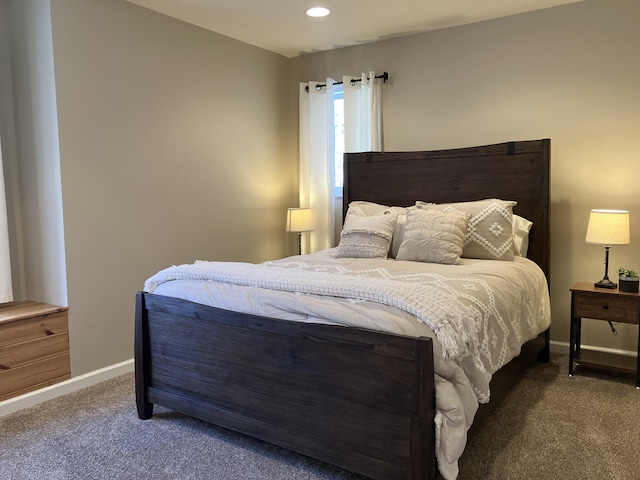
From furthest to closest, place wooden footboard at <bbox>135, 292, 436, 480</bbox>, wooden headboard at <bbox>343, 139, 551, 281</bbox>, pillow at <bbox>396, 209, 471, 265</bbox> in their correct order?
wooden headboard at <bbox>343, 139, 551, 281</bbox>, pillow at <bbox>396, 209, 471, 265</bbox>, wooden footboard at <bbox>135, 292, 436, 480</bbox>

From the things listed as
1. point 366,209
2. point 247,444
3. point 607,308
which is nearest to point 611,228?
point 607,308

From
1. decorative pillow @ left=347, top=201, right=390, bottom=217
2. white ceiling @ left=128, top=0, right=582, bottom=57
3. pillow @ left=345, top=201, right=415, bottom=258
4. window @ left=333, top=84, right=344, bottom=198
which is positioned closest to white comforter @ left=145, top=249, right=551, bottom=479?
pillow @ left=345, top=201, right=415, bottom=258

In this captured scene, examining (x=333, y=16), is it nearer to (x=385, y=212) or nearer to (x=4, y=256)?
(x=385, y=212)

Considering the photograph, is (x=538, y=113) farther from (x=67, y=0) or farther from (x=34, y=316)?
(x=34, y=316)

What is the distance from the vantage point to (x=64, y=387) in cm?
291

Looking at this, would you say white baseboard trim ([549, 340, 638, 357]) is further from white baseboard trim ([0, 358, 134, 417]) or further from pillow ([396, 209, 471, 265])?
white baseboard trim ([0, 358, 134, 417])

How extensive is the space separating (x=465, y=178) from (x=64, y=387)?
2.96 meters

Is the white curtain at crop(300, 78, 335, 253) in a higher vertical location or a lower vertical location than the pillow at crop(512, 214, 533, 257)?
higher

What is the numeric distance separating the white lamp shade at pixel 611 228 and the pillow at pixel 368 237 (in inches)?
48.0

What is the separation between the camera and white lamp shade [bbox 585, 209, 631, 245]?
113 inches

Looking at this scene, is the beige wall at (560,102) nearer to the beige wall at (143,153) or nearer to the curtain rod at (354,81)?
the curtain rod at (354,81)

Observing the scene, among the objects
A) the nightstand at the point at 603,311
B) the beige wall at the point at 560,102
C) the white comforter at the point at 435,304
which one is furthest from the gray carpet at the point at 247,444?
the beige wall at the point at 560,102

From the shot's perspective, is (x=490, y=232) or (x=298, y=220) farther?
(x=298, y=220)

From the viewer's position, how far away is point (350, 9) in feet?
10.9
